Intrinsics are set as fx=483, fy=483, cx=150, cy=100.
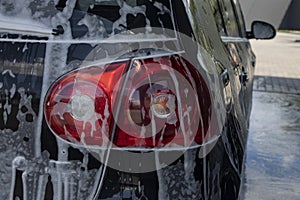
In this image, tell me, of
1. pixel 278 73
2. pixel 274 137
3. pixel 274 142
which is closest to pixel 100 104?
pixel 274 142

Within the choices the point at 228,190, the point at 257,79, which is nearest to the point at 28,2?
the point at 228,190

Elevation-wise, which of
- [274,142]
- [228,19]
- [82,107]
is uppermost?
[228,19]

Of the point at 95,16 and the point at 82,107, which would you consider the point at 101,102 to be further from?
the point at 95,16

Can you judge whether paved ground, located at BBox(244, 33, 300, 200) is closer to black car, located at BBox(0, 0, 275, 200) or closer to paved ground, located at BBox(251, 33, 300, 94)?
paved ground, located at BBox(251, 33, 300, 94)

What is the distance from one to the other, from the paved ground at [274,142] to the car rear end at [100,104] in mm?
2374

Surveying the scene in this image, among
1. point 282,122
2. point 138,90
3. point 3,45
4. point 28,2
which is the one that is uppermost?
point 28,2

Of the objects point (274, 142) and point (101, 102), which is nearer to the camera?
point (101, 102)

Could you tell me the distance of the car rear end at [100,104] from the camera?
149cm

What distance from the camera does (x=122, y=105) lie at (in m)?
1.49

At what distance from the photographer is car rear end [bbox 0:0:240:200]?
1493 mm

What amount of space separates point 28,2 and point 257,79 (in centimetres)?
857

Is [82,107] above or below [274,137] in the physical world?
above

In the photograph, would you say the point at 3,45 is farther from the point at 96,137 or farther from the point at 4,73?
the point at 96,137

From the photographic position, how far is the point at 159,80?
4.97 ft
